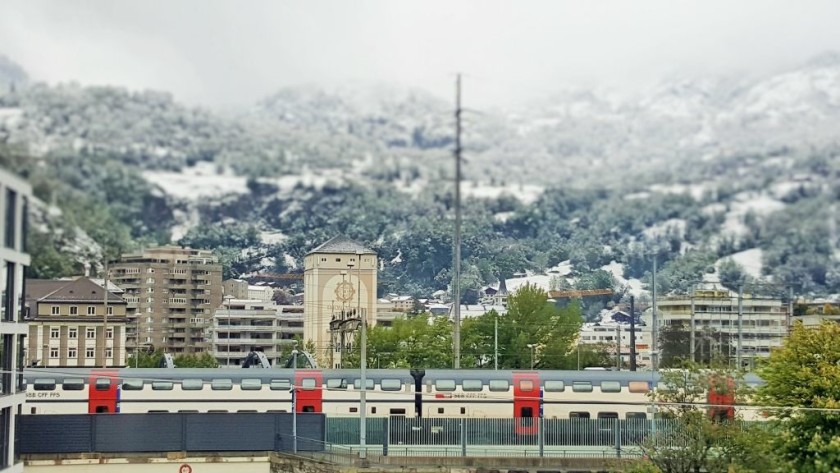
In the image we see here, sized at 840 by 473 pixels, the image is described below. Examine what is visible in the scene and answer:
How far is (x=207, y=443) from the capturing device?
64.4 ft

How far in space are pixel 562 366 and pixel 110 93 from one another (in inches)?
618

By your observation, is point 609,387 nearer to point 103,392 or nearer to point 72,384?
point 103,392

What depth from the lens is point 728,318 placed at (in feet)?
95.8

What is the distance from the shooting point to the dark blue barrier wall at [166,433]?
1919 cm

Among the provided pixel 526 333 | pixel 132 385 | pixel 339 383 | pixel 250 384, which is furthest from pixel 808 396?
pixel 526 333

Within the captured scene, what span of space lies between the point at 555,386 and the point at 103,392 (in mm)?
7729

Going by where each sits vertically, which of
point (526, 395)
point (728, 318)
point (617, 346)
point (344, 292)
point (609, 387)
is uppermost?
point (344, 292)

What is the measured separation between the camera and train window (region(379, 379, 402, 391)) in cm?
2228

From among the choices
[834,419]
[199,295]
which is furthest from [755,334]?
[834,419]

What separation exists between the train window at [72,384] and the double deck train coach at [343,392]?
0.06 feet

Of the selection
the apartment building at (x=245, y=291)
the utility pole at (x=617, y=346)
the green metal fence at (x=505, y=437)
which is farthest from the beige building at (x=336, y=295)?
the utility pole at (x=617, y=346)

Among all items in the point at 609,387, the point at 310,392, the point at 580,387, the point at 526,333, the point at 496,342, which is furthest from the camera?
the point at 526,333

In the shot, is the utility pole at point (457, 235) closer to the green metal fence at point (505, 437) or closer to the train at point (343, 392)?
the train at point (343, 392)

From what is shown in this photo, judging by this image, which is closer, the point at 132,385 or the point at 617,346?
the point at 132,385
